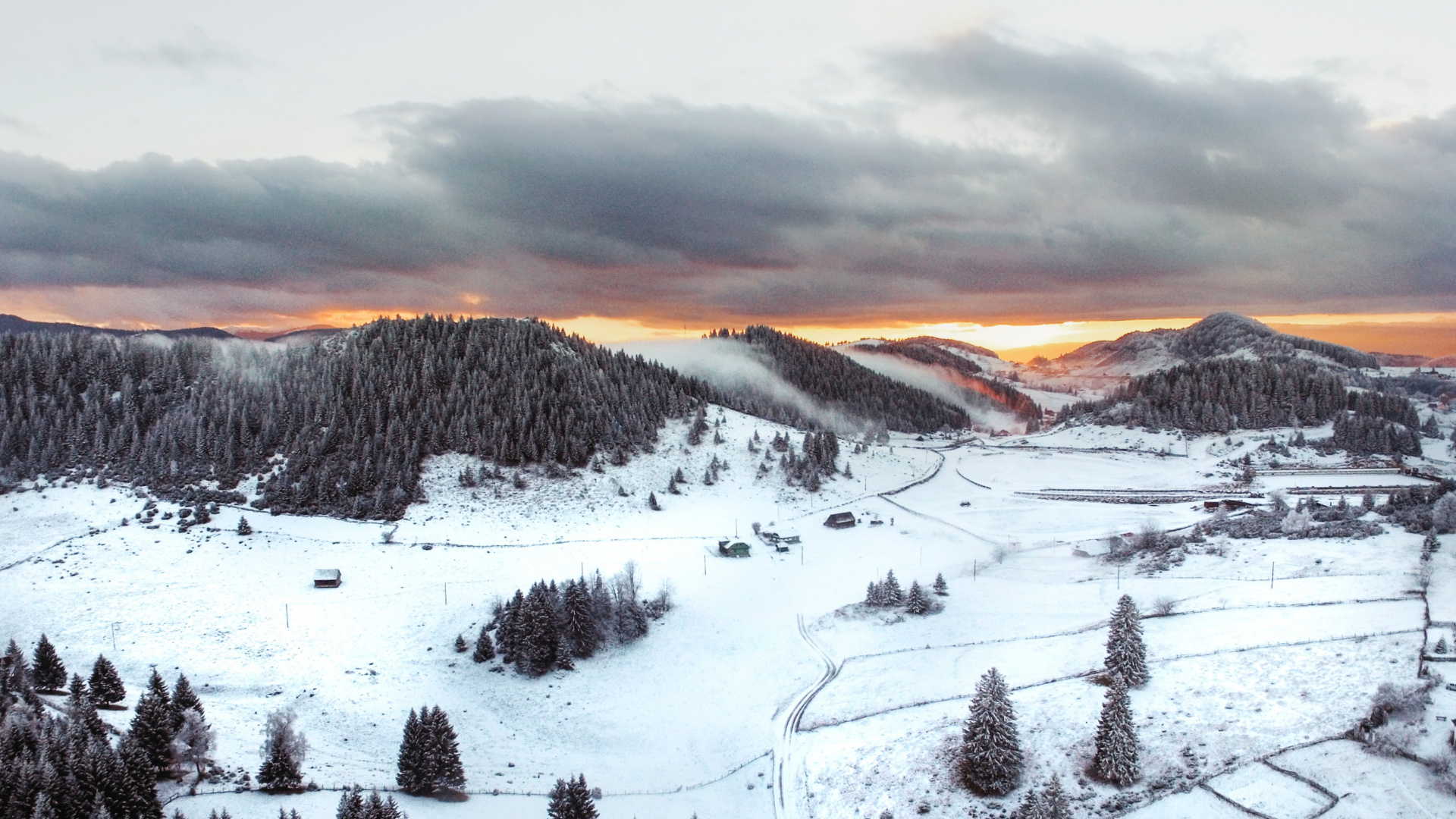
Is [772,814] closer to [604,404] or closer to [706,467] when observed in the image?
[706,467]

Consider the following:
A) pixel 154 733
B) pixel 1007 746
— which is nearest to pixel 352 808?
pixel 154 733

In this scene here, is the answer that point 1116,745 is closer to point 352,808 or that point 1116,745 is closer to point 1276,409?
point 352,808

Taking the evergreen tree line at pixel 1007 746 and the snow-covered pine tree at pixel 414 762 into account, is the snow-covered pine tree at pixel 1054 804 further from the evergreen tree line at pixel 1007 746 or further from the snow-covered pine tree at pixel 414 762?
the snow-covered pine tree at pixel 414 762

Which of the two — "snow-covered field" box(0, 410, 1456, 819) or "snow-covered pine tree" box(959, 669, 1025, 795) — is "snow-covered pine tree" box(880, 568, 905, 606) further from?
"snow-covered pine tree" box(959, 669, 1025, 795)

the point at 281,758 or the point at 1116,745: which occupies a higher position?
the point at 1116,745

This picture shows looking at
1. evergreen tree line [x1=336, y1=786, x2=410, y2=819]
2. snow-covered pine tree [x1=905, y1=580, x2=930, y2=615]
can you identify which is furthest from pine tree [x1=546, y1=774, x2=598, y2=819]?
snow-covered pine tree [x1=905, y1=580, x2=930, y2=615]

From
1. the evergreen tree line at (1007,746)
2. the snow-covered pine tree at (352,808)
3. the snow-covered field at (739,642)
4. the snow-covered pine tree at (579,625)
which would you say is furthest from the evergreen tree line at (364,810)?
the evergreen tree line at (1007,746)
